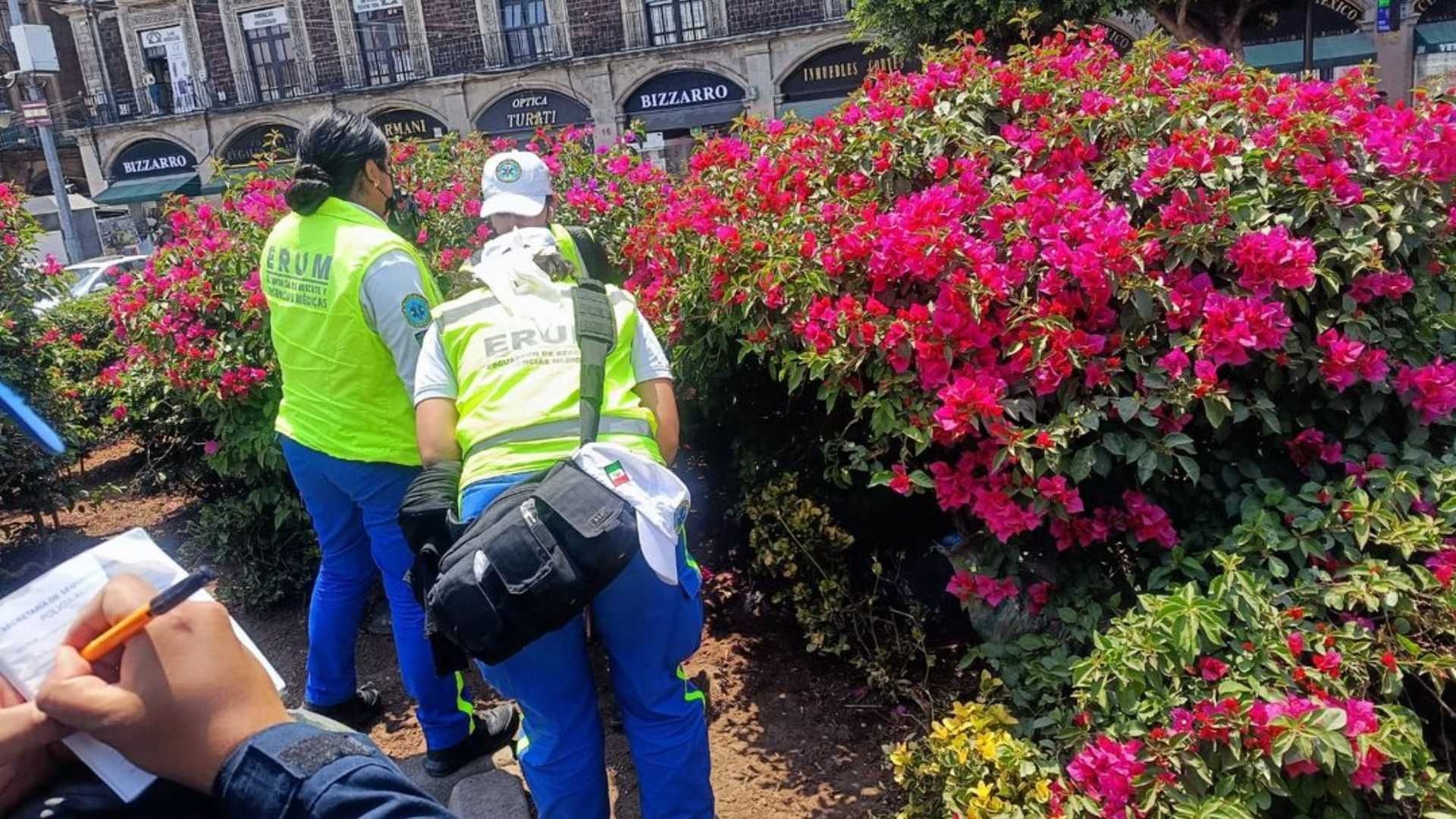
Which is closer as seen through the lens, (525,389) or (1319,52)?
(525,389)

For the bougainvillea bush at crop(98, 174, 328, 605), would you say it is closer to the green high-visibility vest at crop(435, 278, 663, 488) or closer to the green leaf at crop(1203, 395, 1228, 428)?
the green high-visibility vest at crop(435, 278, 663, 488)

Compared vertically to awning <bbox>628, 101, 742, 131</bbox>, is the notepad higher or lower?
lower

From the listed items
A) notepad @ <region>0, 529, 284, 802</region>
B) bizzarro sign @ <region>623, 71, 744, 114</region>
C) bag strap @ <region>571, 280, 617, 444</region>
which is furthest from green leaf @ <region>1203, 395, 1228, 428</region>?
bizzarro sign @ <region>623, 71, 744, 114</region>

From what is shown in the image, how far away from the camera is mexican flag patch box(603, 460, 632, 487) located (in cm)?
197

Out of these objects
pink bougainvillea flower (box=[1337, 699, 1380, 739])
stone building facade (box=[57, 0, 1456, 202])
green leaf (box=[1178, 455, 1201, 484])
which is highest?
stone building facade (box=[57, 0, 1456, 202])

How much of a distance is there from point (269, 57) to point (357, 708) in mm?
27806

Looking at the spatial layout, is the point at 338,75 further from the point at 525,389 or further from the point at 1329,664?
the point at 1329,664

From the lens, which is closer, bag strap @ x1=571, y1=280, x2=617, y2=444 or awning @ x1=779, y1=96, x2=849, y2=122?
bag strap @ x1=571, y1=280, x2=617, y2=444

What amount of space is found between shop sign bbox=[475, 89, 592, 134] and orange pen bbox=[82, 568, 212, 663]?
24.9 metres

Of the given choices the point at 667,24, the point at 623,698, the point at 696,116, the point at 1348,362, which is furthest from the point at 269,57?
the point at 1348,362

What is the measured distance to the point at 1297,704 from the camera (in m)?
1.72

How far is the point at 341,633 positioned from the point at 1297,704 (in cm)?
259

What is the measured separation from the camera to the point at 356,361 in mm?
2672

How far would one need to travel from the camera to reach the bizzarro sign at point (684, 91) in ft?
76.7
